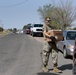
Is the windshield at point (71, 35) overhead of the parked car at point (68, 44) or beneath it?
overhead

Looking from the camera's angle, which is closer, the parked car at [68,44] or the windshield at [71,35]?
the parked car at [68,44]

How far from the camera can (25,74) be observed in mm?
10586

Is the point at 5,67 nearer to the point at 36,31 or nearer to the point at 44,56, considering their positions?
the point at 44,56

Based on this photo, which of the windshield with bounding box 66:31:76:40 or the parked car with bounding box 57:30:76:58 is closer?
the parked car with bounding box 57:30:76:58

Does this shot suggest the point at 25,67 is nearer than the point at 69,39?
Yes

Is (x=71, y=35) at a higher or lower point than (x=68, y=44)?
higher

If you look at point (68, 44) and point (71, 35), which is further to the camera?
point (71, 35)

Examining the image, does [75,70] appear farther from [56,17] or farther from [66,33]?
[56,17]

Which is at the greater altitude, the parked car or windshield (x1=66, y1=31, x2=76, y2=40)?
windshield (x1=66, y1=31, x2=76, y2=40)

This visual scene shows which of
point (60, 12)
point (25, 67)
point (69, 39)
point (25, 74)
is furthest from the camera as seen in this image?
point (60, 12)

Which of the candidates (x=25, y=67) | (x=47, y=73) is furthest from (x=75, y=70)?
(x=25, y=67)

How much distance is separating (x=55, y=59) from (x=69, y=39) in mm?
6557

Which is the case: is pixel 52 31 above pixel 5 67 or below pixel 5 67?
above

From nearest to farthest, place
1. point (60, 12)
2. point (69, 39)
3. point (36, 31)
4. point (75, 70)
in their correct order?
point (75, 70), point (69, 39), point (36, 31), point (60, 12)
